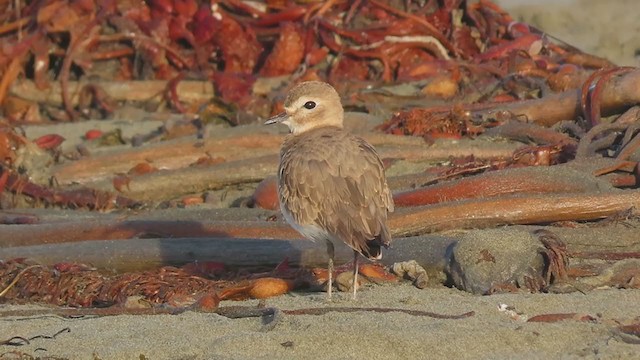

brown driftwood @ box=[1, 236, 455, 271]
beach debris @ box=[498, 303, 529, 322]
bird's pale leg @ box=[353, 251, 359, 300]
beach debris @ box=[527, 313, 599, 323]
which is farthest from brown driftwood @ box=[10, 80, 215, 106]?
beach debris @ box=[527, 313, 599, 323]

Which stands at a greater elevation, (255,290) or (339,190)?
(339,190)

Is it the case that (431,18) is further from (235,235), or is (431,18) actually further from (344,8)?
(235,235)

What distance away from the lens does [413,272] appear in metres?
6.28

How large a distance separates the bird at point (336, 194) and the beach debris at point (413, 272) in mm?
241

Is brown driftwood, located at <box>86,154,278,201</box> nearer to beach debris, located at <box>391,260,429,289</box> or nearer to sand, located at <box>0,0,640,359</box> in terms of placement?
beach debris, located at <box>391,260,429,289</box>

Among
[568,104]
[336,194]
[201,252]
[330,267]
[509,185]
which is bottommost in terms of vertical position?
[201,252]

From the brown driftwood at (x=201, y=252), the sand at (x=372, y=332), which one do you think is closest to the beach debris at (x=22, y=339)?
the sand at (x=372, y=332)

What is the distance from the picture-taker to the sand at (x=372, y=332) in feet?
16.2

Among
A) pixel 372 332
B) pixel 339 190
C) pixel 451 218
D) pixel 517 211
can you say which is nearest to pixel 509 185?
pixel 517 211

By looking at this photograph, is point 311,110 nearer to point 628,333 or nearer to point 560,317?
point 560,317

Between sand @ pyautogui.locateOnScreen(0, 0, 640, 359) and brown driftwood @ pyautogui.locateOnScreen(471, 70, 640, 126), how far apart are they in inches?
113

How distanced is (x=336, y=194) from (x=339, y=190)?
0.10 ft

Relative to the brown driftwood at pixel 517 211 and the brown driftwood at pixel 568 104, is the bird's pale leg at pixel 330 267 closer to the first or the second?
the brown driftwood at pixel 517 211

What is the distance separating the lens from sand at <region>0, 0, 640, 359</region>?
16.2 ft
